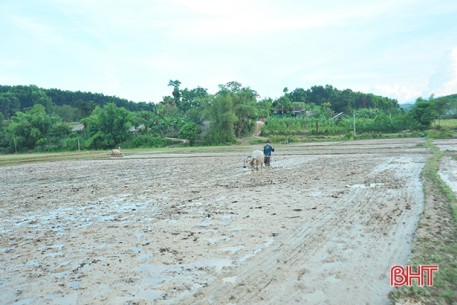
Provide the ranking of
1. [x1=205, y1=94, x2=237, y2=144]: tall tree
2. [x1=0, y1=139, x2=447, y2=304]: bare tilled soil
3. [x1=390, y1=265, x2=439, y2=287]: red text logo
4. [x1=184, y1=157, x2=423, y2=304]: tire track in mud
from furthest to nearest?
[x1=205, y1=94, x2=237, y2=144]: tall tree → [x1=0, y1=139, x2=447, y2=304]: bare tilled soil → [x1=390, y1=265, x2=439, y2=287]: red text logo → [x1=184, y1=157, x2=423, y2=304]: tire track in mud

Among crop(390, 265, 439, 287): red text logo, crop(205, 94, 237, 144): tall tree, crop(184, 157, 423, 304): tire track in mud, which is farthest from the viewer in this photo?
crop(205, 94, 237, 144): tall tree

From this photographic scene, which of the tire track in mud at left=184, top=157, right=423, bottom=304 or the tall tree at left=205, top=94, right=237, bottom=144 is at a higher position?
the tall tree at left=205, top=94, right=237, bottom=144

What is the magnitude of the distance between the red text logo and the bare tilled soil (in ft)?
0.45

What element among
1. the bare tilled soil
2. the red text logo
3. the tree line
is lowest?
the bare tilled soil

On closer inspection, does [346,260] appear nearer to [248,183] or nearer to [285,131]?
[248,183]

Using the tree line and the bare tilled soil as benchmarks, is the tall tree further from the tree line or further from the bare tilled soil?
the bare tilled soil

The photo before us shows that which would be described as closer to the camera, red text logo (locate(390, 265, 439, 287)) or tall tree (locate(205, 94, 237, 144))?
red text logo (locate(390, 265, 439, 287))

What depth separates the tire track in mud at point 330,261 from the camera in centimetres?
434

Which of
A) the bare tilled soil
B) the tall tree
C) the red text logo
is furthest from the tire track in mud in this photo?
the tall tree

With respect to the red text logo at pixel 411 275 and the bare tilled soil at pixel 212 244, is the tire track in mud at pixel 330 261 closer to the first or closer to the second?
the bare tilled soil at pixel 212 244

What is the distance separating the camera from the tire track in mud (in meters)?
4.34

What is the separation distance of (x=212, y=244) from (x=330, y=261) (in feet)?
6.73

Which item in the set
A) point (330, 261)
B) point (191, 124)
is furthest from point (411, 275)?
point (191, 124)

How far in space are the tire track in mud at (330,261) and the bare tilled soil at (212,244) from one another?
18 millimetres
